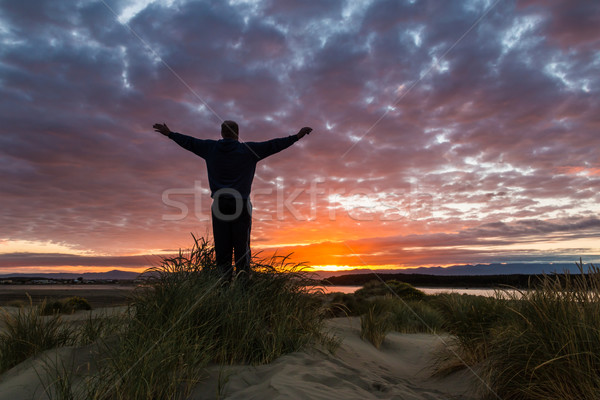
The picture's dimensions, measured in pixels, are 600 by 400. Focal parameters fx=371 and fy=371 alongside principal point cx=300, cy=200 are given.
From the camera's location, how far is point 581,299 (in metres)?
3.40

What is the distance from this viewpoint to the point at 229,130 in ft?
19.5

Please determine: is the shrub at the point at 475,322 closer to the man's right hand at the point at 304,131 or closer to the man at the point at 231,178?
the man at the point at 231,178

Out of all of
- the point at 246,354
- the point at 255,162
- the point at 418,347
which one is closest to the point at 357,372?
the point at 246,354

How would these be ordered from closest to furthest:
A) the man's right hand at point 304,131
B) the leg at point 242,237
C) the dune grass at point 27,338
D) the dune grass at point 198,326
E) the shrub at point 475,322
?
1. the dune grass at point 198,326
2. the dune grass at point 27,338
3. the shrub at point 475,322
4. the leg at point 242,237
5. the man's right hand at point 304,131

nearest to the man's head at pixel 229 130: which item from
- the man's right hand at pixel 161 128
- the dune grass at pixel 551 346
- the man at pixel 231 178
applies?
the man at pixel 231 178

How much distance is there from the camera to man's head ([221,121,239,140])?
5.95 meters

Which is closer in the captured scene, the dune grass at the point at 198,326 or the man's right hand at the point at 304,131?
the dune grass at the point at 198,326

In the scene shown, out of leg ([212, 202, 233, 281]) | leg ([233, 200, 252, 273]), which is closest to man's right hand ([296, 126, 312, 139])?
leg ([233, 200, 252, 273])

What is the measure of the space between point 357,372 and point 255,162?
3.42m

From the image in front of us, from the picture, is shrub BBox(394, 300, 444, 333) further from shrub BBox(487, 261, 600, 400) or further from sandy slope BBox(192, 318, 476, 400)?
shrub BBox(487, 261, 600, 400)

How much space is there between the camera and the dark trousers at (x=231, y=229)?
218 inches

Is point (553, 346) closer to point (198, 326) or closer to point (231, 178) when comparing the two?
point (198, 326)

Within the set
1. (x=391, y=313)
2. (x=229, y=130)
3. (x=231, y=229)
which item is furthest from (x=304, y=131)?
(x=391, y=313)

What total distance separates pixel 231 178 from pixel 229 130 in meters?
0.82
